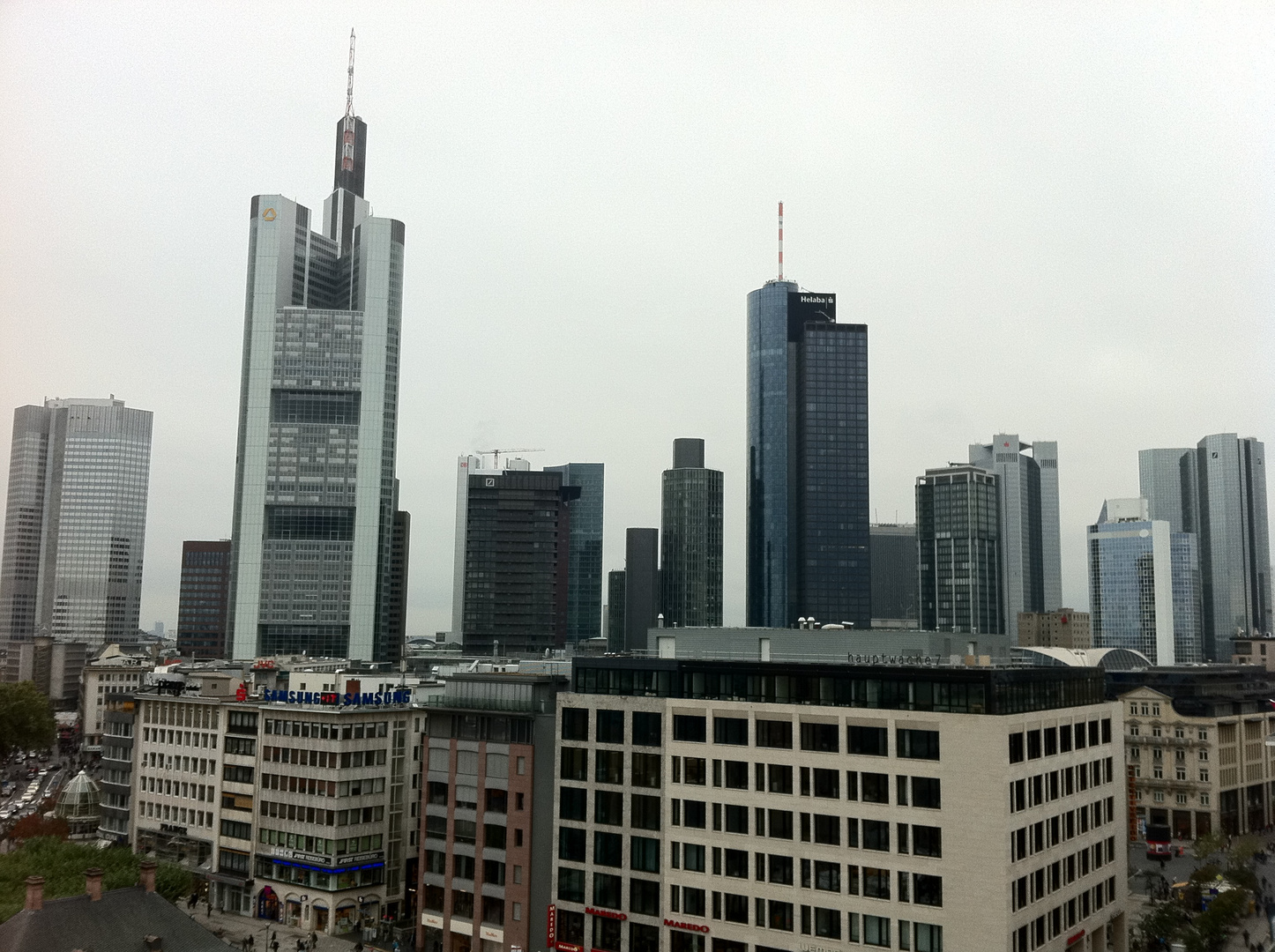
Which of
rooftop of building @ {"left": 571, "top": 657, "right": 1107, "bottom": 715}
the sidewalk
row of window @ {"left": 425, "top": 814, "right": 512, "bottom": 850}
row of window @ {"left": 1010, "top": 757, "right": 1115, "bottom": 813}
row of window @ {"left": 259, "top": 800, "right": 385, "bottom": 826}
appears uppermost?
rooftop of building @ {"left": 571, "top": 657, "right": 1107, "bottom": 715}

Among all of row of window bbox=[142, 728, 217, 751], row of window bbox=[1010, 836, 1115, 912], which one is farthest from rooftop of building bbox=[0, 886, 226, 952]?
row of window bbox=[1010, 836, 1115, 912]

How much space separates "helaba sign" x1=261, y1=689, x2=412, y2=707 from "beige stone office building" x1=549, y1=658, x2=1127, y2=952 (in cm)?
3665

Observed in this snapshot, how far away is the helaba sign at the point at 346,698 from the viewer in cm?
12644

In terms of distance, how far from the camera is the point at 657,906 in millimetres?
92938

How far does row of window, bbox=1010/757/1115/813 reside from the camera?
80625mm

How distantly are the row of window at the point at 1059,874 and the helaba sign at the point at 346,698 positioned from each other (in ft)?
260

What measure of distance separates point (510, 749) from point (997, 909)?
49.5 meters

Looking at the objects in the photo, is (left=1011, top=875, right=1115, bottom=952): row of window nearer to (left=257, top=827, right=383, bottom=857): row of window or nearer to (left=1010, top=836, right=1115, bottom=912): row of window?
(left=1010, top=836, right=1115, bottom=912): row of window

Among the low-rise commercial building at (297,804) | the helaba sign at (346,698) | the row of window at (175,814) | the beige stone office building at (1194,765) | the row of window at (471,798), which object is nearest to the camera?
the row of window at (471,798)

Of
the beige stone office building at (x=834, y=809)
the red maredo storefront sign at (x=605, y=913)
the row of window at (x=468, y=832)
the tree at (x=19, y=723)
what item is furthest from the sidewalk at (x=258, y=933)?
the tree at (x=19, y=723)

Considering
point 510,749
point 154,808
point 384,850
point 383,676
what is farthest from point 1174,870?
point 154,808

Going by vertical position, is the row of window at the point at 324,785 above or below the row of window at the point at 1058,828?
below

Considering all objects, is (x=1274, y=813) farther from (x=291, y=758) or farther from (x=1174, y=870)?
(x=291, y=758)

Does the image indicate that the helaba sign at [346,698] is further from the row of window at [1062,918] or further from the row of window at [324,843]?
the row of window at [1062,918]
